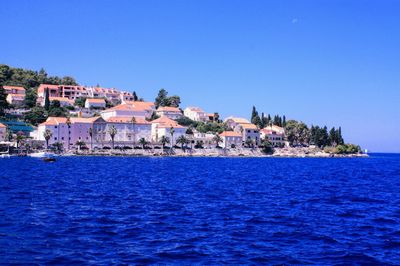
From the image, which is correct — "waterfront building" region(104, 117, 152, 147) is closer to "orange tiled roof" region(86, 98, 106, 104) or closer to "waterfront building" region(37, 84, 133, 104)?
"orange tiled roof" region(86, 98, 106, 104)

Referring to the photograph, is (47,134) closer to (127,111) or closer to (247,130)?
(127,111)

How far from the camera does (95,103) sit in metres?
175

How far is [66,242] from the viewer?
19.2 metres

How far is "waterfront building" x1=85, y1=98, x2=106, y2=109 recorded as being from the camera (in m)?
174

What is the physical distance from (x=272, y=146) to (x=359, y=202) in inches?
5594

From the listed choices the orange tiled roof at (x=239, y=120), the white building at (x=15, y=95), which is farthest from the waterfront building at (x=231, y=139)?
the white building at (x=15, y=95)

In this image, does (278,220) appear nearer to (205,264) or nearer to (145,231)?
(145,231)

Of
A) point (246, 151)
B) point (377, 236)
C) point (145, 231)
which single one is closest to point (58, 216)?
point (145, 231)

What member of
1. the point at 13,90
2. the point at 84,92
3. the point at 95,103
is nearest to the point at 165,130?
the point at 95,103

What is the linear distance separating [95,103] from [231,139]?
5370 cm

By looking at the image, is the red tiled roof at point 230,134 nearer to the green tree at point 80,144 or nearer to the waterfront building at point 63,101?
the green tree at point 80,144

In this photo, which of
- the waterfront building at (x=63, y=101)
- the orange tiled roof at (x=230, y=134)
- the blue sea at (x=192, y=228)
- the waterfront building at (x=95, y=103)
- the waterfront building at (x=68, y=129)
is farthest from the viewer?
→ the waterfront building at (x=95, y=103)

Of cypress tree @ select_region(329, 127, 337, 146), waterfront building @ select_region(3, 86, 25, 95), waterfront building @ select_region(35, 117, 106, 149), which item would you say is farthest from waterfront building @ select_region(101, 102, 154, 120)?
cypress tree @ select_region(329, 127, 337, 146)

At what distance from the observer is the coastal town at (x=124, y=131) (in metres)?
138
